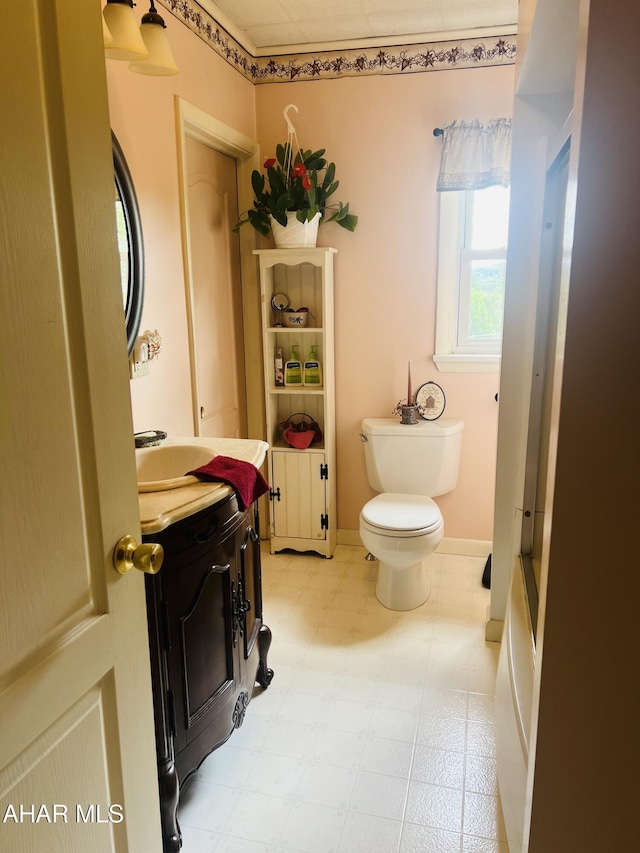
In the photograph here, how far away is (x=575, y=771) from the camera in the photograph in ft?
2.80

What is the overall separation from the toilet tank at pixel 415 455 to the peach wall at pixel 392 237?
0.52 feet

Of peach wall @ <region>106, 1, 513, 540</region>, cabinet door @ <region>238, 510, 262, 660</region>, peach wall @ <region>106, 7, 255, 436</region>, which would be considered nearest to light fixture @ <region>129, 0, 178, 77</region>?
peach wall @ <region>106, 7, 255, 436</region>

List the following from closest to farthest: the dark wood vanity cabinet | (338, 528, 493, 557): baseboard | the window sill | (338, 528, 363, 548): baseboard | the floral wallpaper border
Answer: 1. the dark wood vanity cabinet
2. the floral wallpaper border
3. the window sill
4. (338, 528, 493, 557): baseboard
5. (338, 528, 363, 548): baseboard

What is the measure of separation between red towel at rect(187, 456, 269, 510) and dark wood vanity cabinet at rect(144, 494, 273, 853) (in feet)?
0.12

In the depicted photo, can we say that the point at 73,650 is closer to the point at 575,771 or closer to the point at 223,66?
the point at 575,771

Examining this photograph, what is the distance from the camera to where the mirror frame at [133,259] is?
1903 mm

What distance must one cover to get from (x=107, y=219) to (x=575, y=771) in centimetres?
103

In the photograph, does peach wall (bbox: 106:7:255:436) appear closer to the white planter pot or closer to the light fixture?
the light fixture

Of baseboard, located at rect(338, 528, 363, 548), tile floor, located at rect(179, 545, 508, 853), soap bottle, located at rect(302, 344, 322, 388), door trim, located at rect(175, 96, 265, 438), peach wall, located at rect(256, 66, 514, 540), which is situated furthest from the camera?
baseboard, located at rect(338, 528, 363, 548)

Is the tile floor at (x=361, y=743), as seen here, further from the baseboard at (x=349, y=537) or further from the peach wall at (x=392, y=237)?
the peach wall at (x=392, y=237)

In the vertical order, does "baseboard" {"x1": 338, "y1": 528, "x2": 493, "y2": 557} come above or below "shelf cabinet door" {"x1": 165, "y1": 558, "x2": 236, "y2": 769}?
below

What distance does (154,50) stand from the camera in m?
1.66

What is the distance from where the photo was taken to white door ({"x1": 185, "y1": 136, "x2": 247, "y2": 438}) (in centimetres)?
252

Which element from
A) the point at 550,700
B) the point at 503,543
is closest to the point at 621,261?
the point at 550,700
